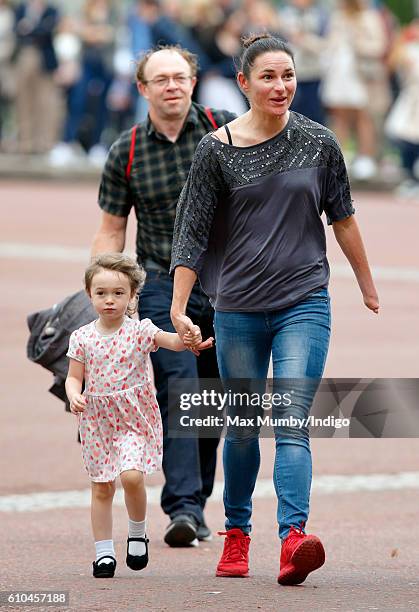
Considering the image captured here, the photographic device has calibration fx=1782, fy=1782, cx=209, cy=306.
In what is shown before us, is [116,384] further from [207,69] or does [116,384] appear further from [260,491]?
[207,69]

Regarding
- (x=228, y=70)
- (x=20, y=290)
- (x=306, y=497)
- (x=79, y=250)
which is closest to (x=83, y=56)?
(x=228, y=70)

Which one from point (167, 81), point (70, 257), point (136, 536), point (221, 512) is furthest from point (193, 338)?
point (70, 257)

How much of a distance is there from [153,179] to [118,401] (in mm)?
1508

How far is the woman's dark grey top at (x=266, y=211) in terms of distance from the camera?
6.14 m

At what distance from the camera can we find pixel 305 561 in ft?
19.5

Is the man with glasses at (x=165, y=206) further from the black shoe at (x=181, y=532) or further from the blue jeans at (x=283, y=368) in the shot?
the blue jeans at (x=283, y=368)

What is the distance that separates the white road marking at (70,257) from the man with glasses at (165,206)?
8337 mm

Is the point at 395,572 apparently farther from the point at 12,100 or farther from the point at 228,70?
the point at 12,100

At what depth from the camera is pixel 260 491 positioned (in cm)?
877

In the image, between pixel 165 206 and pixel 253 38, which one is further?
pixel 165 206

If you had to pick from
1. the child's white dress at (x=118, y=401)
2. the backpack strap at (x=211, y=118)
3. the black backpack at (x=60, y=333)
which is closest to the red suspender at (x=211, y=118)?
the backpack strap at (x=211, y=118)

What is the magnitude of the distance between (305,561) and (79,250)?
11912 mm

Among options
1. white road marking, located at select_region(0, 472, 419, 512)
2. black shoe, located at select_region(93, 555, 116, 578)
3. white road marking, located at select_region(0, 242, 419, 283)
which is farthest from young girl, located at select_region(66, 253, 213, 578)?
white road marking, located at select_region(0, 242, 419, 283)

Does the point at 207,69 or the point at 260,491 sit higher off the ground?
the point at 207,69
